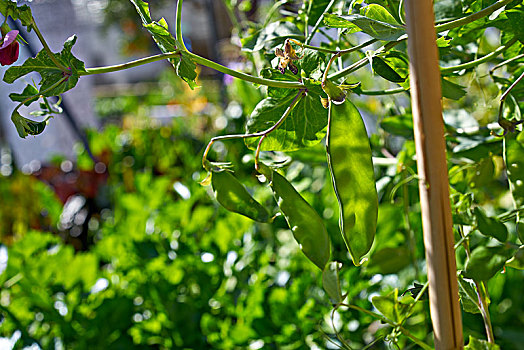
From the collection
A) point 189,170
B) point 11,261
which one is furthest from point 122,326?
point 189,170

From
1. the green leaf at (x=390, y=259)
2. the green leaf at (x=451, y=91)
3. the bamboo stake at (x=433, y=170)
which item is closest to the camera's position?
the bamboo stake at (x=433, y=170)

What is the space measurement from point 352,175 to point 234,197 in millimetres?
67

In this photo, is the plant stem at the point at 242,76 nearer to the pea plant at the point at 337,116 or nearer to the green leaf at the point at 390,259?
the pea plant at the point at 337,116

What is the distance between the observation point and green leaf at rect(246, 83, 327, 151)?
237 mm

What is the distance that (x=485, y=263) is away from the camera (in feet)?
0.77

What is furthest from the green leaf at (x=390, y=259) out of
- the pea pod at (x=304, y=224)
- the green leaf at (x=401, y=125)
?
the pea pod at (x=304, y=224)

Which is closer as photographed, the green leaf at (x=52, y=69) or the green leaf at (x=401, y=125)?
the green leaf at (x=52, y=69)

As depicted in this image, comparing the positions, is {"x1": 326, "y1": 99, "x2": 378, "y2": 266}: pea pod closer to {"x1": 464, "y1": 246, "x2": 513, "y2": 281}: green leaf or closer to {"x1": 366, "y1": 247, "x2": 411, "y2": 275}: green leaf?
{"x1": 464, "y1": 246, "x2": 513, "y2": 281}: green leaf

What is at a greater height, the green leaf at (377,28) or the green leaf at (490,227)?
the green leaf at (377,28)

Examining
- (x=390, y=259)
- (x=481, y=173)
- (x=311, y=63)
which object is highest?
(x=311, y=63)

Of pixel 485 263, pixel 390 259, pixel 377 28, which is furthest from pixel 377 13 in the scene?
pixel 390 259

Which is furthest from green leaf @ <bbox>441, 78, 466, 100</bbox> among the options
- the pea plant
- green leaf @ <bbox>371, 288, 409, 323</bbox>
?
green leaf @ <bbox>371, 288, 409, 323</bbox>

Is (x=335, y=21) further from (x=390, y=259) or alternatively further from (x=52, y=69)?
(x=390, y=259)

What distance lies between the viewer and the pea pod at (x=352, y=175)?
7.6 inches
